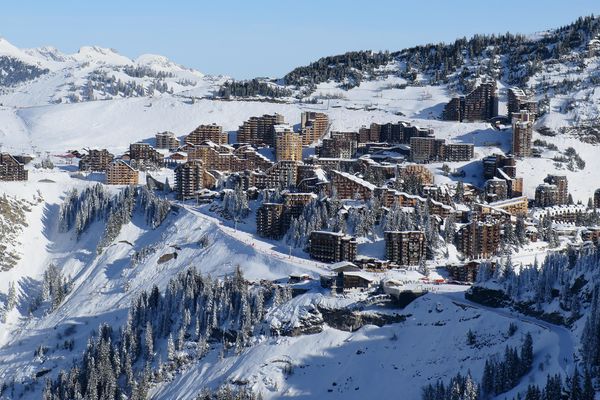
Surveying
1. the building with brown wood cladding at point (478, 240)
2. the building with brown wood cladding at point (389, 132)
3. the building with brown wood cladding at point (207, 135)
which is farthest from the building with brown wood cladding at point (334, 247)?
the building with brown wood cladding at point (207, 135)

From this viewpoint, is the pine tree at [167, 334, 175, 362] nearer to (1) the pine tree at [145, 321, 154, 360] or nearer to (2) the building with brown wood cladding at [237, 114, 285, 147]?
(1) the pine tree at [145, 321, 154, 360]

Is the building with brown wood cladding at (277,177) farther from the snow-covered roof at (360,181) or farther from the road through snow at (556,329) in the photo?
the road through snow at (556,329)

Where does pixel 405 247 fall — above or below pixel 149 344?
above

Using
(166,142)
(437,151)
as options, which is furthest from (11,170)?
(437,151)

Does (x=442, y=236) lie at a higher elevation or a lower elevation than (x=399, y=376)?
higher

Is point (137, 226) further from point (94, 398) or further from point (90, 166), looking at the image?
→ point (94, 398)

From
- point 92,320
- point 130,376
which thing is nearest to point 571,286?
point 130,376

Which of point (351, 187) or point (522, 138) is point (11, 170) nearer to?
point (351, 187)
